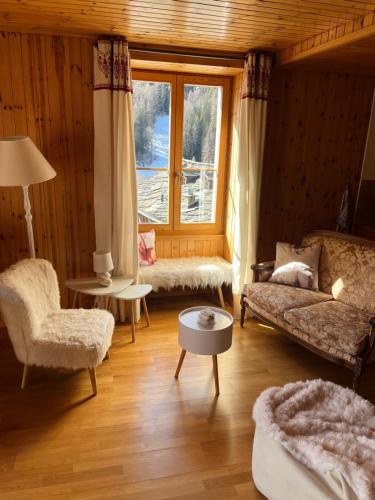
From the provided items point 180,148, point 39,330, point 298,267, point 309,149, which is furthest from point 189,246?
point 39,330

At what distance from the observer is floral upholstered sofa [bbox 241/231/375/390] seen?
8.08 ft

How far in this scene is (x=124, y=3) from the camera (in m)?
2.28

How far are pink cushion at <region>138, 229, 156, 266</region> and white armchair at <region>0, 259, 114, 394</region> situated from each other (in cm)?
121

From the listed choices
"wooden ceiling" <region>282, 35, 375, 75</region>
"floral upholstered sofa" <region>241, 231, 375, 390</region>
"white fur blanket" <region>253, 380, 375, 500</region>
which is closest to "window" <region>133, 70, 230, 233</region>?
"wooden ceiling" <region>282, 35, 375, 75</region>

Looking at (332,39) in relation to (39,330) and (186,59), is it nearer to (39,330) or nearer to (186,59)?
(186,59)

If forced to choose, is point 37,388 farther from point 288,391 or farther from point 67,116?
point 67,116

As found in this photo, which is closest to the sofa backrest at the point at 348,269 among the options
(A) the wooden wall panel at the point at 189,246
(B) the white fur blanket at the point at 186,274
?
(B) the white fur blanket at the point at 186,274

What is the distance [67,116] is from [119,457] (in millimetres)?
2563

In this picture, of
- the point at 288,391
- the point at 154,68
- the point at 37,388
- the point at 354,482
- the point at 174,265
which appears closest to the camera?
the point at 354,482

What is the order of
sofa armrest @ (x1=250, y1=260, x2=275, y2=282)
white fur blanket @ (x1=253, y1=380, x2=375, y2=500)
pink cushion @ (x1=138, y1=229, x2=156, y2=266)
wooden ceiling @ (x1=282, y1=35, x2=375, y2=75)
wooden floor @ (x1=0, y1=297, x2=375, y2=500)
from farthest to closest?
pink cushion @ (x1=138, y1=229, x2=156, y2=266), sofa armrest @ (x1=250, y1=260, x2=275, y2=282), wooden ceiling @ (x1=282, y1=35, x2=375, y2=75), wooden floor @ (x1=0, y1=297, x2=375, y2=500), white fur blanket @ (x1=253, y1=380, x2=375, y2=500)

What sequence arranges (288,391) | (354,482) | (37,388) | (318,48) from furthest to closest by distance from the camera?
(318,48) → (37,388) → (288,391) → (354,482)

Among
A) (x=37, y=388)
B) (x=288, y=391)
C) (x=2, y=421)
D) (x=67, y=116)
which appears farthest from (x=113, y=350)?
(x=67, y=116)

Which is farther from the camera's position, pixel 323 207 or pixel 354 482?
pixel 323 207

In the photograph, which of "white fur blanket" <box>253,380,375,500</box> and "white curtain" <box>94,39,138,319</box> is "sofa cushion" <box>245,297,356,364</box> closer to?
"white fur blanket" <box>253,380,375,500</box>
